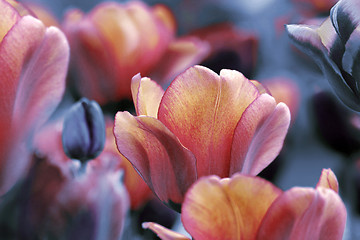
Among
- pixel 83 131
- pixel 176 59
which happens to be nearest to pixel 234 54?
pixel 176 59

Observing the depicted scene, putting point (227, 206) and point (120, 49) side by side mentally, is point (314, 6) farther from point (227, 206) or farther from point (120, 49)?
point (227, 206)

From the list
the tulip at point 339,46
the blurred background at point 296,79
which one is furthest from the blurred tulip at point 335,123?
the tulip at point 339,46

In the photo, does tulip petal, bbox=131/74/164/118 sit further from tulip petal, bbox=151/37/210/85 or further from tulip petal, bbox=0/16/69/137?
tulip petal, bbox=151/37/210/85

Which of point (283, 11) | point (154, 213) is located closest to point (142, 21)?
point (154, 213)

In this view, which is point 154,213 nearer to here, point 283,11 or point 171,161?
point 171,161

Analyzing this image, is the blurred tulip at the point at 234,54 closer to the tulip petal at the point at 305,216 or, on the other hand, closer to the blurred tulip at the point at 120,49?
the blurred tulip at the point at 120,49

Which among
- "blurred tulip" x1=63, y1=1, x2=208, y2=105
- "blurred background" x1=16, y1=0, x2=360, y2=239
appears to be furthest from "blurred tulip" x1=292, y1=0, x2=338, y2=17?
"blurred tulip" x1=63, y1=1, x2=208, y2=105

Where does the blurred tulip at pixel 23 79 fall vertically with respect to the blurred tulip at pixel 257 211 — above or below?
above
